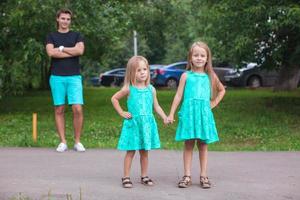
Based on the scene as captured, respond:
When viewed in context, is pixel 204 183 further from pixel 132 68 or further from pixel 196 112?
pixel 132 68

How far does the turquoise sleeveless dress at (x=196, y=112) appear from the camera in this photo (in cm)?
698

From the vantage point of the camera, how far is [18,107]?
17812mm

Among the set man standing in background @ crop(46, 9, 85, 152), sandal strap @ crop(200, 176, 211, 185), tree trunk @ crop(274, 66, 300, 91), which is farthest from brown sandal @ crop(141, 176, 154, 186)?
tree trunk @ crop(274, 66, 300, 91)

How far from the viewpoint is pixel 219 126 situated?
13250 mm

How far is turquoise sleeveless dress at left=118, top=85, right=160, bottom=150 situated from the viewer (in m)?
6.98

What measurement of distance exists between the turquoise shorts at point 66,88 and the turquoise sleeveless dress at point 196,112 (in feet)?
8.46

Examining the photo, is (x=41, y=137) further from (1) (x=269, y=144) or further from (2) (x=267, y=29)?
(2) (x=267, y=29)

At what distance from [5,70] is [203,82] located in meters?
8.60

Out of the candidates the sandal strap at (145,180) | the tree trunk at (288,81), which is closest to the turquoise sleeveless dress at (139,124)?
the sandal strap at (145,180)

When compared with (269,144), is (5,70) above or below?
above

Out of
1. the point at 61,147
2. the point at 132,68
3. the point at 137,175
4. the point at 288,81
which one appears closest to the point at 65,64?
the point at 61,147

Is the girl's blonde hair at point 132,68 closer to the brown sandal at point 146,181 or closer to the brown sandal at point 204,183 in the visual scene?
the brown sandal at point 146,181

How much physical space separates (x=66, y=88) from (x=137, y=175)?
6.88ft

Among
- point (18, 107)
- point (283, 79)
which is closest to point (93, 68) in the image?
point (283, 79)
